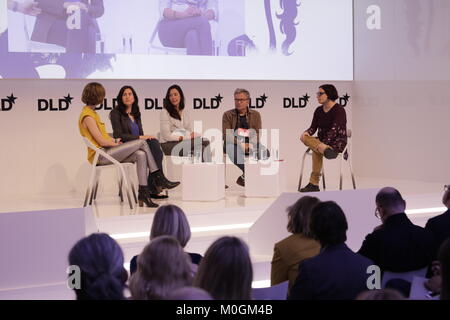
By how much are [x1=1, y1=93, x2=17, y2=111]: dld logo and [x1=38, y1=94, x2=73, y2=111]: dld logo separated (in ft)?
0.92

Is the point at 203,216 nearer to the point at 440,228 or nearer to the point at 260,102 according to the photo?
the point at 440,228

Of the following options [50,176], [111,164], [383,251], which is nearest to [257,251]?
[111,164]

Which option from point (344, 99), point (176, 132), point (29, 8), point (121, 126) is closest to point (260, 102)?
point (344, 99)

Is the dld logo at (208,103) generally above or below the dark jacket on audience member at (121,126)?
above

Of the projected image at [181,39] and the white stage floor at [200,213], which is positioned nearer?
the white stage floor at [200,213]

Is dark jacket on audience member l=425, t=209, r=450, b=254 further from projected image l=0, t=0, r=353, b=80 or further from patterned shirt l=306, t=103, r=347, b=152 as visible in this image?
projected image l=0, t=0, r=353, b=80

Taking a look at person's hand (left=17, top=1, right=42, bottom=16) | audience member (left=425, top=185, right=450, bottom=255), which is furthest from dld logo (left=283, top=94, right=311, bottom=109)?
audience member (left=425, top=185, right=450, bottom=255)

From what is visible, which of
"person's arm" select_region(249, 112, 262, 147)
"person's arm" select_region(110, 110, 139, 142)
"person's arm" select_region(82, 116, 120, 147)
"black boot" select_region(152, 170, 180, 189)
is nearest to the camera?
"person's arm" select_region(82, 116, 120, 147)

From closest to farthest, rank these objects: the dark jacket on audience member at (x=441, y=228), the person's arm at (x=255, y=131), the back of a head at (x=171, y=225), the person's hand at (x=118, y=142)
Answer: the back of a head at (x=171, y=225) < the dark jacket on audience member at (x=441, y=228) < the person's hand at (x=118, y=142) < the person's arm at (x=255, y=131)

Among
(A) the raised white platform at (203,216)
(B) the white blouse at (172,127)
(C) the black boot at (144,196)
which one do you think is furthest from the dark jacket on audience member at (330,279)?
(B) the white blouse at (172,127)

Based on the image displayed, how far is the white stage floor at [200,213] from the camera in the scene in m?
5.34

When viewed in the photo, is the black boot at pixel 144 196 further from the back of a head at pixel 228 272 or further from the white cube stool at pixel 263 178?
the back of a head at pixel 228 272

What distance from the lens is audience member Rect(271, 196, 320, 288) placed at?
3193 mm

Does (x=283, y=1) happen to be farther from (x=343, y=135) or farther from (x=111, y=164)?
(x=111, y=164)
